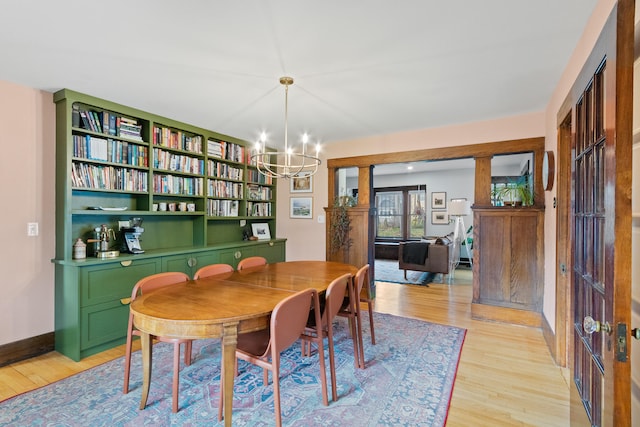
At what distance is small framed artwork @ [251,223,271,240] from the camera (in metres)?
5.05

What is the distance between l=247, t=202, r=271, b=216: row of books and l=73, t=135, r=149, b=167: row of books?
175cm

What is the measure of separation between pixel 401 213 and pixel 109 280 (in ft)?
24.0

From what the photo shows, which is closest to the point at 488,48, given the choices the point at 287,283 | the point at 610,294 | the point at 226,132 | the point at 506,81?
the point at 506,81

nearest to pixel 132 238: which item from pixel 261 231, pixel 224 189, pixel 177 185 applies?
pixel 177 185

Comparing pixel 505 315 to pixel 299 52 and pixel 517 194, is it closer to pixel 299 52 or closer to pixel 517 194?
pixel 517 194

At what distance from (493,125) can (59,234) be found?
4708mm

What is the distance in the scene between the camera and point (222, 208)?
4.44m

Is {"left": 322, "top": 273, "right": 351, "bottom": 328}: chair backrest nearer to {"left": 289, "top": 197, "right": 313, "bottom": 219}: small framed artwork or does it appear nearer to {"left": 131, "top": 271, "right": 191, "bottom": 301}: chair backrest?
{"left": 131, "top": 271, "right": 191, "bottom": 301}: chair backrest

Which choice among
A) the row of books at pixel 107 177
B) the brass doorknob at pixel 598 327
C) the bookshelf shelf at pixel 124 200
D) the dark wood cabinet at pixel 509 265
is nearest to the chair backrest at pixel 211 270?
the bookshelf shelf at pixel 124 200

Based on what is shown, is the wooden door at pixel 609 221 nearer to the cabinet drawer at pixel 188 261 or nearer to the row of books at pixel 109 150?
the cabinet drawer at pixel 188 261

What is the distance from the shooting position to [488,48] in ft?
7.09

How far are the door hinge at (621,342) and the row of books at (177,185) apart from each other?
3865 mm

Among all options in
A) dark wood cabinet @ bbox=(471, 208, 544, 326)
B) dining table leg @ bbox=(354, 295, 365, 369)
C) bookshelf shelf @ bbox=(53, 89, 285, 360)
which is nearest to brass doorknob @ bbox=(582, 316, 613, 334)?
dining table leg @ bbox=(354, 295, 365, 369)

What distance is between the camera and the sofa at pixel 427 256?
5629 mm
